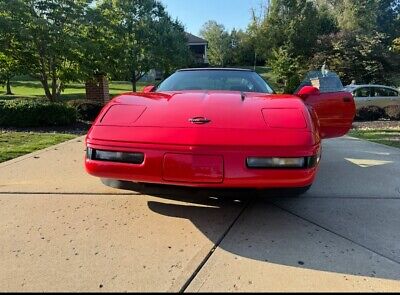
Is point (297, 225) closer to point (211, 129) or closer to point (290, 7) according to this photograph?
point (211, 129)

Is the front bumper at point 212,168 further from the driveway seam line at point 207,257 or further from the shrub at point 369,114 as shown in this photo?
the shrub at point 369,114

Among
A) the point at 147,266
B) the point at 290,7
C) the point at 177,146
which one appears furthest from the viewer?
the point at 290,7

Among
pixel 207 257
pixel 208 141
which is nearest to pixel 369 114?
pixel 208 141

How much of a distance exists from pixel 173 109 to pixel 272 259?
1.33 metres

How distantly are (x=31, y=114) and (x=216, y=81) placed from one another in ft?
20.1

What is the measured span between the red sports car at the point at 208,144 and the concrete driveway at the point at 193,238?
282mm

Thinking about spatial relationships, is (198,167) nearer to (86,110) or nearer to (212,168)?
(212,168)

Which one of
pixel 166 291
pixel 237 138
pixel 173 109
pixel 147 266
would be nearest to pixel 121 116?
pixel 173 109

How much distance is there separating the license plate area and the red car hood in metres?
0.26

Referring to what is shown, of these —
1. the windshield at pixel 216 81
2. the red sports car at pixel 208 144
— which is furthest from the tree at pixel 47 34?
the red sports car at pixel 208 144

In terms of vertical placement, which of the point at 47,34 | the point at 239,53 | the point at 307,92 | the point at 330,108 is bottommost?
the point at 330,108

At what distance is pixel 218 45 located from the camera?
44062mm

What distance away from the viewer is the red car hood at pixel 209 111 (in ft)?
9.70

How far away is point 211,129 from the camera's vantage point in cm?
289
